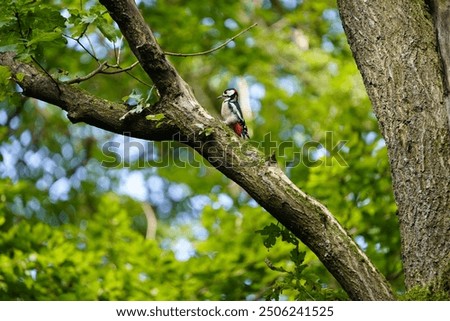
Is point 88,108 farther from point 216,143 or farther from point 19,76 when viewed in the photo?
point 216,143

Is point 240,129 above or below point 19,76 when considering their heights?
above

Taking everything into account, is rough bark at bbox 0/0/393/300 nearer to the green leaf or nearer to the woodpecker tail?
the green leaf

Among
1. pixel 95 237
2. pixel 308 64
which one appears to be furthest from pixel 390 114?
pixel 308 64

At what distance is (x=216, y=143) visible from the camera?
3.46 meters

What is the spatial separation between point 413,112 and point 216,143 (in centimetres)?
98

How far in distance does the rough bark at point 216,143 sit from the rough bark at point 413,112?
0.26 m

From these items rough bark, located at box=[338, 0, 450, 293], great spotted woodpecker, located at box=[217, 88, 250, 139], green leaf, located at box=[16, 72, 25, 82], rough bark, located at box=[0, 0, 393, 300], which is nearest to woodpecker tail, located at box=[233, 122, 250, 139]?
great spotted woodpecker, located at box=[217, 88, 250, 139]

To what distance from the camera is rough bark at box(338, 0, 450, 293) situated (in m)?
3.29

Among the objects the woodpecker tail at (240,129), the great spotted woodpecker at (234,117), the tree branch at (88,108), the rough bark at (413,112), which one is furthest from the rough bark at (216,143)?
the woodpecker tail at (240,129)

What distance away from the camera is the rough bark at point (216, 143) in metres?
3.30

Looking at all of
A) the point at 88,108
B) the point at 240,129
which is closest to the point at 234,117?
the point at 240,129

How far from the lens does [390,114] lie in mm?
3510

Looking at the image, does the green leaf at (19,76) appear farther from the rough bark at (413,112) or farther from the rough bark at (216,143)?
the rough bark at (413,112)
